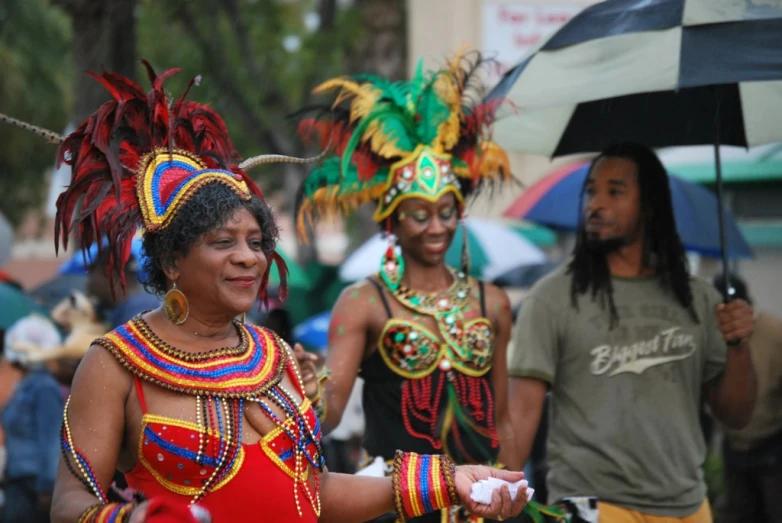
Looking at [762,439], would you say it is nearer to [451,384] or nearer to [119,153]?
[451,384]

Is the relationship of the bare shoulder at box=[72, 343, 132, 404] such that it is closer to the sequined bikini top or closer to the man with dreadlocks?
the sequined bikini top

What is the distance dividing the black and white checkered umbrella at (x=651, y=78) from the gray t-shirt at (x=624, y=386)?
71cm

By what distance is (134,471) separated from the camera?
317 centimetres

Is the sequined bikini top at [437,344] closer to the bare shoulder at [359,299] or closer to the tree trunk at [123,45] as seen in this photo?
the bare shoulder at [359,299]

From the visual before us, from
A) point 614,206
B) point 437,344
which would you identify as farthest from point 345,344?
point 614,206

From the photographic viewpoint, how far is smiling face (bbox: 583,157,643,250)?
5.02m

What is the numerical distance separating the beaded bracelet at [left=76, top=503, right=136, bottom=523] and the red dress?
21 cm

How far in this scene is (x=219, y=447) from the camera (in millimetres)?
3133

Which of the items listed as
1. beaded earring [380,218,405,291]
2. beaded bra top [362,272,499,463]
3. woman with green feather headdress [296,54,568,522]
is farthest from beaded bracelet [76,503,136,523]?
beaded earring [380,218,405,291]

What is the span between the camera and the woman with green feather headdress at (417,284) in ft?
15.4

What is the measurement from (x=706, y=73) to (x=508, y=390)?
157cm

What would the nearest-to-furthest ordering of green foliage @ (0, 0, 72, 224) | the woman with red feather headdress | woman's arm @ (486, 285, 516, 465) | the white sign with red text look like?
1. the woman with red feather headdress
2. woman's arm @ (486, 285, 516, 465)
3. green foliage @ (0, 0, 72, 224)
4. the white sign with red text

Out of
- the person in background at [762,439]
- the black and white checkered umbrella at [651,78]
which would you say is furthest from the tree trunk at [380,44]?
the black and white checkered umbrella at [651,78]

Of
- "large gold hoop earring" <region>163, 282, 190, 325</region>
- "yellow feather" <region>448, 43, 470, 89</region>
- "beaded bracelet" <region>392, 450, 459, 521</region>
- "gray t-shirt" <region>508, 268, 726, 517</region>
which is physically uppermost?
"yellow feather" <region>448, 43, 470, 89</region>
